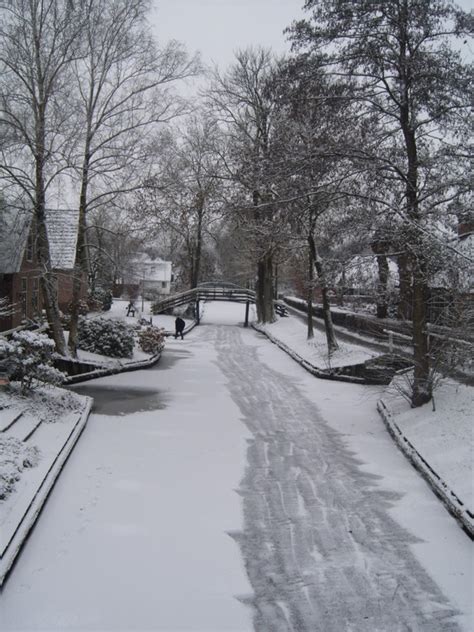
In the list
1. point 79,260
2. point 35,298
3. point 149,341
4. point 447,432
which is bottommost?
point 447,432

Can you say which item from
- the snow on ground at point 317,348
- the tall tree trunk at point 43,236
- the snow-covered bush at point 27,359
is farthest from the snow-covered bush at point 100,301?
the snow-covered bush at point 27,359

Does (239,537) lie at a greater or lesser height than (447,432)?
lesser

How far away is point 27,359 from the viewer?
39.0 ft

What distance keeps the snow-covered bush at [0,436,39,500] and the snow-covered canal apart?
1.99 ft

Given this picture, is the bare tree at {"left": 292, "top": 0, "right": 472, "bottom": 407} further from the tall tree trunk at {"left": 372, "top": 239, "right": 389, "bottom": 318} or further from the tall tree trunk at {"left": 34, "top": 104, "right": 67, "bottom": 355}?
the tall tree trunk at {"left": 34, "top": 104, "right": 67, "bottom": 355}

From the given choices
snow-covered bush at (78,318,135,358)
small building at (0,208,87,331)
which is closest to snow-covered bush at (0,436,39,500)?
snow-covered bush at (78,318,135,358)

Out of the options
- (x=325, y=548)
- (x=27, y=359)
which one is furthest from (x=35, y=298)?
(x=325, y=548)

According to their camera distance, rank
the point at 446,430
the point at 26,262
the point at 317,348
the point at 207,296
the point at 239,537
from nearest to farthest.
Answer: the point at 239,537 → the point at 446,430 → the point at 317,348 → the point at 26,262 → the point at 207,296

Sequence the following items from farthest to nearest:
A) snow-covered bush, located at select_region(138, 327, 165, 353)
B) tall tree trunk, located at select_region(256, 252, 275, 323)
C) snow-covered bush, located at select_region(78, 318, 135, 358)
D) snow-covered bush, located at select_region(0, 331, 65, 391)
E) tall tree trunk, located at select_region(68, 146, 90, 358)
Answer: tall tree trunk, located at select_region(256, 252, 275, 323)
snow-covered bush, located at select_region(138, 327, 165, 353)
snow-covered bush, located at select_region(78, 318, 135, 358)
tall tree trunk, located at select_region(68, 146, 90, 358)
snow-covered bush, located at select_region(0, 331, 65, 391)

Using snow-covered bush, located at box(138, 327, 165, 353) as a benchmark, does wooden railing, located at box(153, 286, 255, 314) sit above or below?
above

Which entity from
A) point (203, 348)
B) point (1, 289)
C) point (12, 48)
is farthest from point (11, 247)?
point (203, 348)

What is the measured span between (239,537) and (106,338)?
14.5 metres

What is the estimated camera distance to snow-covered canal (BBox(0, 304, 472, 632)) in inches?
220

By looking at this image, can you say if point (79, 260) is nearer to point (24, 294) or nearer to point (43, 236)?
point (43, 236)
